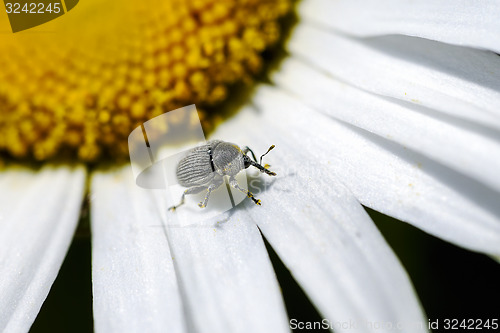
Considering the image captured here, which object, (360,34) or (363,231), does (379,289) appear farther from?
(360,34)

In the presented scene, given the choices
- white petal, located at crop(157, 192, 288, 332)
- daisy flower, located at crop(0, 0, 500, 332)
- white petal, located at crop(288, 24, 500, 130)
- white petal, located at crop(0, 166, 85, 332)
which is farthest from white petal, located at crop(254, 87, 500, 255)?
white petal, located at crop(0, 166, 85, 332)

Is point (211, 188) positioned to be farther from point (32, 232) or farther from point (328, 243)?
point (32, 232)

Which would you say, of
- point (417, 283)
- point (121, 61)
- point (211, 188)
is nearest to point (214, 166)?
point (211, 188)

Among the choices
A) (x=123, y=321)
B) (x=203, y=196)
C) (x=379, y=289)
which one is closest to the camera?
(x=379, y=289)

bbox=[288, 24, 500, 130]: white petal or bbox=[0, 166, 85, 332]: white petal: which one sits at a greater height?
bbox=[288, 24, 500, 130]: white petal

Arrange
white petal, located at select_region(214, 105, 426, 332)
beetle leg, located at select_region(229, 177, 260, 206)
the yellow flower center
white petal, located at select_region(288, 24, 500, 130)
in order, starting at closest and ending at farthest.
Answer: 1. white petal, located at select_region(214, 105, 426, 332)
2. white petal, located at select_region(288, 24, 500, 130)
3. beetle leg, located at select_region(229, 177, 260, 206)
4. the yellow flower center

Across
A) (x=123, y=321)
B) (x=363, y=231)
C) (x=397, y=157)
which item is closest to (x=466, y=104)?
(x=397, y=157)

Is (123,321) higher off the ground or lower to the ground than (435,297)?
higher

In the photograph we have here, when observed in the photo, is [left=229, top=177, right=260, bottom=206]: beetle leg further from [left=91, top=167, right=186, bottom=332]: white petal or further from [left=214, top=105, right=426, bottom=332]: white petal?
[left=91, top=167, right=186, bottom=332]: white petal
